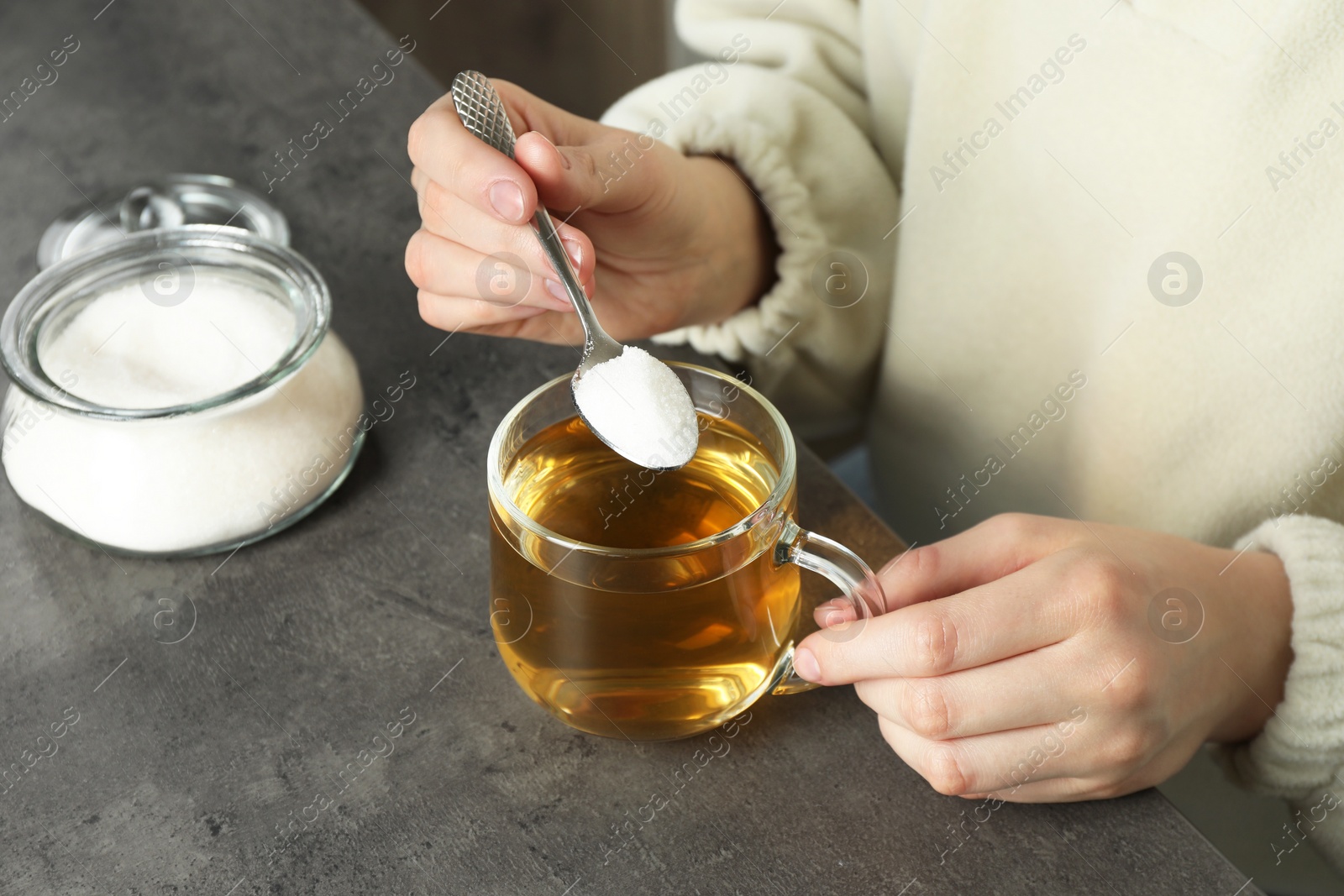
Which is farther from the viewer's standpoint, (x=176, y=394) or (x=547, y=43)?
(x=547, y=43)

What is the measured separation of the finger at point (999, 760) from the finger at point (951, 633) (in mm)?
37

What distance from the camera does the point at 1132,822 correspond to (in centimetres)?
51

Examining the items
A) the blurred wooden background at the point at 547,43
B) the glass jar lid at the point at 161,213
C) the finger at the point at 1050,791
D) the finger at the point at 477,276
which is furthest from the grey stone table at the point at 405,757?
the blurred wooden background at the point at 547,43

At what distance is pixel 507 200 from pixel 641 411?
138 millimetres

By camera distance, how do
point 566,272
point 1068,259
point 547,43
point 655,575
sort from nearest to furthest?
1. point 655,575
2. point 566,272
3. point 1068,259
4. point 547,43

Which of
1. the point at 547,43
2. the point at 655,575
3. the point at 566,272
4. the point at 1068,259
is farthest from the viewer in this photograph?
the point at 547,43

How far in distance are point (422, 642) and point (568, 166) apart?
0.28 m

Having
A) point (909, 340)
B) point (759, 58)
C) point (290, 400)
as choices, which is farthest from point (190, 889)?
point (759, 58)

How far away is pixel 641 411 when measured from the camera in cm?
52

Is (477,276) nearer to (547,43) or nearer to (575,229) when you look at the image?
(575,229)

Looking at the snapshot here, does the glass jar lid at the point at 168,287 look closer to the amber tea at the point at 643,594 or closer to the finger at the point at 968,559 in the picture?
the amber tea at the point at 643,594

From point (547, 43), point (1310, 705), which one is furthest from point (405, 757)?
point (547, 43)

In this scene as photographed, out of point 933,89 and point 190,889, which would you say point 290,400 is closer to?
point 190,889

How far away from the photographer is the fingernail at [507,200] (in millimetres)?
553
